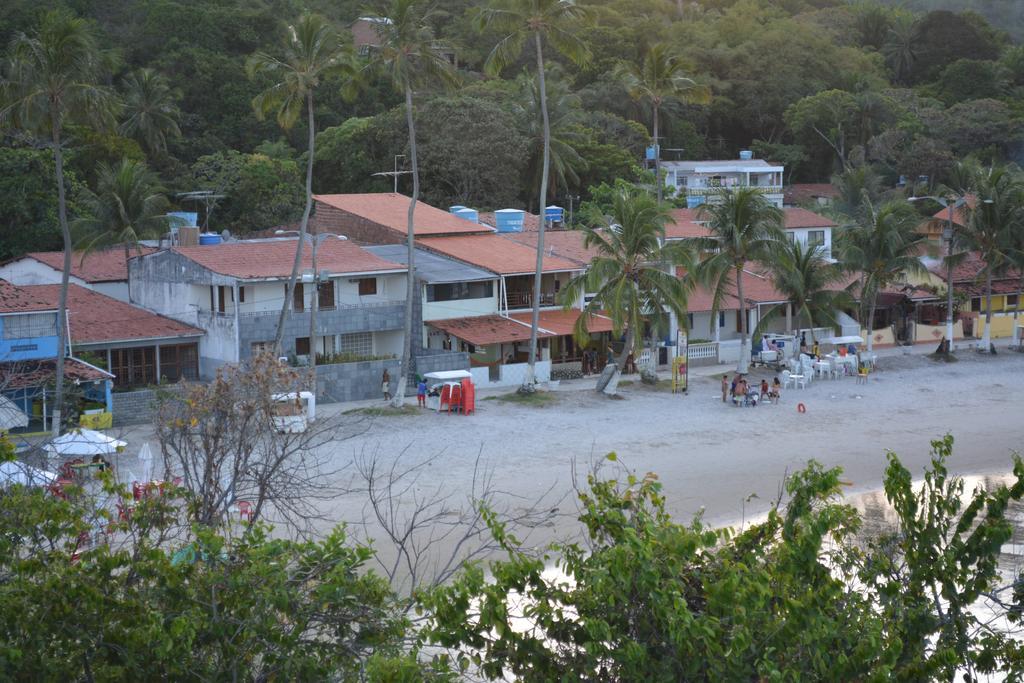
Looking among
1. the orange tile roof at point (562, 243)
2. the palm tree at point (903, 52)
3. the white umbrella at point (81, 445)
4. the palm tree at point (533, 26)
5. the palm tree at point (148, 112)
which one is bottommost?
the white umbrella at point (81, 445)

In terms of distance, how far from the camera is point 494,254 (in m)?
41.7

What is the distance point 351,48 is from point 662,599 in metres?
27.6

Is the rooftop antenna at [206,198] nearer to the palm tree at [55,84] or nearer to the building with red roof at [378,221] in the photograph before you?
the building with red roof at [378,221]

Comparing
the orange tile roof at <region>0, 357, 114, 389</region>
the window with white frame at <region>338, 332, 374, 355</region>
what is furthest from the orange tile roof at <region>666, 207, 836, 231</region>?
the orange tile roof at <region>0, 357, 114, 389</region>

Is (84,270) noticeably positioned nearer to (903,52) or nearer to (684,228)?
(684,228)

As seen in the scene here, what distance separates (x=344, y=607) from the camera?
1046 centimetres

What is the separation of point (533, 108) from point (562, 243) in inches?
679

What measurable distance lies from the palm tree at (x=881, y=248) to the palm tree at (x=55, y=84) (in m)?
25.1

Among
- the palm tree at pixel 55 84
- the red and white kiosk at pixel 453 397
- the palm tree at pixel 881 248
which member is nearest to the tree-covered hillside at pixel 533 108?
the palm tree at pixel 881 248

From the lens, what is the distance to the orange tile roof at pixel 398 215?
42.8 metres

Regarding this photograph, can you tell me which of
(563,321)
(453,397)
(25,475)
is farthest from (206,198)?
(25,475)

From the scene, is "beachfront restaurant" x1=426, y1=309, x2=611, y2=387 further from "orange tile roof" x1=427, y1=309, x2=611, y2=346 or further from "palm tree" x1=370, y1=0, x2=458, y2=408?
"palm tree" x1=370, y1=0, x2=458, y2=408

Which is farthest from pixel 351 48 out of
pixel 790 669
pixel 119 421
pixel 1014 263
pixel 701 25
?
pixel 701 25

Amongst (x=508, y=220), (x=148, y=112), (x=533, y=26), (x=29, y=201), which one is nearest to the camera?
(x=533, y=26)
